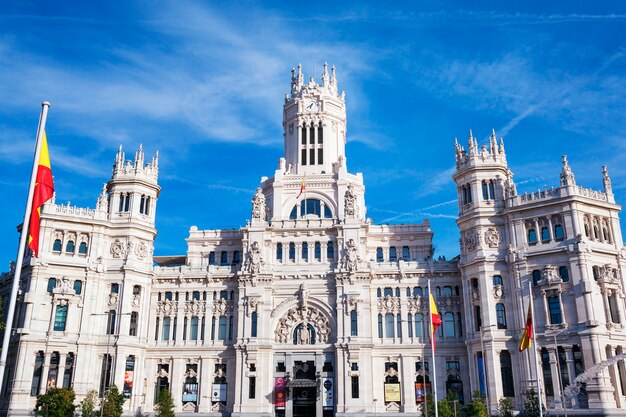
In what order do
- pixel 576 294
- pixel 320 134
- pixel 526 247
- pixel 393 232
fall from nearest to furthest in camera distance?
pixel 576 294 < pixel 526 247 < pixel 393 232 < pixel 320 134

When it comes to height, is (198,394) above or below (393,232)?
below

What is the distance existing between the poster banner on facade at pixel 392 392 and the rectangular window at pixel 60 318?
3883cm

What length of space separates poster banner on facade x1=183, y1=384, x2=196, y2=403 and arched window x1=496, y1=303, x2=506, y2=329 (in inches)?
1470

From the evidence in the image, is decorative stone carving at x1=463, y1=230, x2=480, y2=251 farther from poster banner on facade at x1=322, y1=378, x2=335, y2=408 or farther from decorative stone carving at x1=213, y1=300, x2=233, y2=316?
decorative stone carving at x1=213, y1=300, x2=233, y2=316

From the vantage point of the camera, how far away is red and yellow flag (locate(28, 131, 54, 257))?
29.8 metres

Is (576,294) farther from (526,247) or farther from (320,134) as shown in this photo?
(320,134)

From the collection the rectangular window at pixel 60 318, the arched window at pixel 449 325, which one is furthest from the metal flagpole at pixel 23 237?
the arched window at pixel 449 325

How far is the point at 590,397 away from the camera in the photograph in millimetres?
59625

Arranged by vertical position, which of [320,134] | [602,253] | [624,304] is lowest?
[624,304]

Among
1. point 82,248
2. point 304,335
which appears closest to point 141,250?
point 82,248

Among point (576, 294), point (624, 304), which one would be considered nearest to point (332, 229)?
point (576, 294)

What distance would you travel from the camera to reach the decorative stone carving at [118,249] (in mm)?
75000

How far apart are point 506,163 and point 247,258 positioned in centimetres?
3471

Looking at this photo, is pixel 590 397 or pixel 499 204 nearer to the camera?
pixel 590 397
